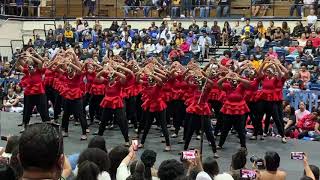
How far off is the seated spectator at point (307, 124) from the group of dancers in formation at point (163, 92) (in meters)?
1.00

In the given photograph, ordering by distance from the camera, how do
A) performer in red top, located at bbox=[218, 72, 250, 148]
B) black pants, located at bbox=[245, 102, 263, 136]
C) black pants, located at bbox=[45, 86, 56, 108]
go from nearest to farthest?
performer in red top, located at bbox=[218, 72, 250, 148]
black pants, located at bbox=[245, 102, 263, 136]
black pants, located at bbox=[45, 86, 56, 108]

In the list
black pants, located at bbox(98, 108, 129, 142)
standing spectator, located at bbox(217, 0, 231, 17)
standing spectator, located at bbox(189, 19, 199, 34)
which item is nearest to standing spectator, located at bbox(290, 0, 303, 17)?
standing spectator, located at bbox(217, 0, 231, 17)

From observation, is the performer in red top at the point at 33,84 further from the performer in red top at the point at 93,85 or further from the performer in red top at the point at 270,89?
the performer in red top at the point at 270,89

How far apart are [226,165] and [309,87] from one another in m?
5.30

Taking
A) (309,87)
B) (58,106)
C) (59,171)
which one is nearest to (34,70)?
(58,106)

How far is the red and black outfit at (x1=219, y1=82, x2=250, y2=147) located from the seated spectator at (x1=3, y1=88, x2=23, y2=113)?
6.65m

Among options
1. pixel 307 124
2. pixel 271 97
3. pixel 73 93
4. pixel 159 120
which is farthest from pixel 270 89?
pixel 73 93

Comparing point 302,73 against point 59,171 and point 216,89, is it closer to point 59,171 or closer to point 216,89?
point 216,89

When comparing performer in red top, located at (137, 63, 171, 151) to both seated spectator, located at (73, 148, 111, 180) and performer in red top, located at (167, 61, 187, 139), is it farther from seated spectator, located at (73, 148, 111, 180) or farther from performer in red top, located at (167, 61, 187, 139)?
seated spectator, located at (73, 148, 111, 180)

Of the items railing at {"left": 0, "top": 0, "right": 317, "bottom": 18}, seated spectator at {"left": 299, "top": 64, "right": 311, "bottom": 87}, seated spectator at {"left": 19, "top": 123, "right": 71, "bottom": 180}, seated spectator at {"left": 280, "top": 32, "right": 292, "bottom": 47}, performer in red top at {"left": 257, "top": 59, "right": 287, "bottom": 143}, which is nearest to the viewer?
seated spectator at {"left": 19, "top": 123, "right": 71, "bottom": 180}

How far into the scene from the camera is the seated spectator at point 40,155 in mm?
2338

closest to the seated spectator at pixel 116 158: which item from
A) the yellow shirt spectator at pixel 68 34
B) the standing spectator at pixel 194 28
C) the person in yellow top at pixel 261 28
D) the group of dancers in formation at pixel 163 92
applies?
the group of dancers in formation at pixel 163 92

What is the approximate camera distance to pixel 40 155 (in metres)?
2.33

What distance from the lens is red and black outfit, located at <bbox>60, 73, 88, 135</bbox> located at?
35.7 feet
